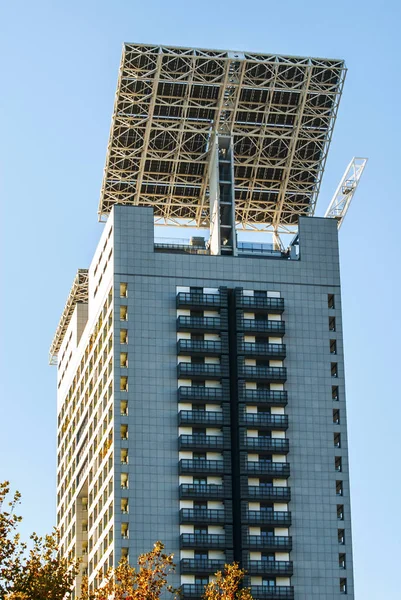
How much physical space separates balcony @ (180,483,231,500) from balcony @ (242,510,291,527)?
3186 millimetres

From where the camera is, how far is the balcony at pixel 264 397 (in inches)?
6806

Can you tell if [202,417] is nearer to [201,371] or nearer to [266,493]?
[201,371]

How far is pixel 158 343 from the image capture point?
173 meters

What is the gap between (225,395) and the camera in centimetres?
17250

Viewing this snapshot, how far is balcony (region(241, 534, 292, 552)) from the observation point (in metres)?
166

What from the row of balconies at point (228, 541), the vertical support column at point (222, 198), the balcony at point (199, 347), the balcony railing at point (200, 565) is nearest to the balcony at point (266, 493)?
the row of balconies at point (228, 541)

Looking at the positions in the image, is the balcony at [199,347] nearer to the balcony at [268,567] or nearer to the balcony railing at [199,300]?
the balcony railing at [199,300]

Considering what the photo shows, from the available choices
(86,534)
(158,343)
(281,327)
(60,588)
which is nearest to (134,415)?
(158,343)

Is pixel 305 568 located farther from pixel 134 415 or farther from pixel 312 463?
pixel 134 415

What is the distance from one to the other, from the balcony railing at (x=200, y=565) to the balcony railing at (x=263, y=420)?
16.2m

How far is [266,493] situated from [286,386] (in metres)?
13.2

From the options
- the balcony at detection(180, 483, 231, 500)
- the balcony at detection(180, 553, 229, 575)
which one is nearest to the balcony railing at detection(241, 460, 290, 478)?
the balcony at detection(180, 483, 231, 500)

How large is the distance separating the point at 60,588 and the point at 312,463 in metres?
73.4

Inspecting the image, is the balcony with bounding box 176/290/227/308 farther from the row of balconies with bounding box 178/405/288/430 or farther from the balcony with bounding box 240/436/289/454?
the balcony with bounding box 240/436/289/454
